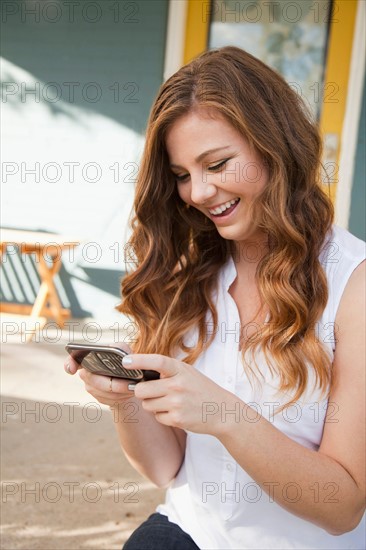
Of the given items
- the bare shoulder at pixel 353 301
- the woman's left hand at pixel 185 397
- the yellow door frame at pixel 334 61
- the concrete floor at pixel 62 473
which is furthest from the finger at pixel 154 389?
the yellow door frame at pixel 334 61

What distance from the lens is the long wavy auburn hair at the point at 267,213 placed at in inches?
63.4

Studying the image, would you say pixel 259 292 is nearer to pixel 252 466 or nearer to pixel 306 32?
pixel 252 466

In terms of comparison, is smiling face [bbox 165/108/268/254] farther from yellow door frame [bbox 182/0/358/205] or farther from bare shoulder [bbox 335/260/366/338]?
yellow door frame [bbox 182/0/358/205]

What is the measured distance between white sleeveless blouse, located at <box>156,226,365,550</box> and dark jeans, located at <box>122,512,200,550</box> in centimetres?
2

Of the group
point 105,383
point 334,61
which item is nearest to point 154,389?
point 105,383

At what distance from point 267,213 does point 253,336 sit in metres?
0.29

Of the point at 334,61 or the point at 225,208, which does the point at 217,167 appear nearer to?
the point at 225,208

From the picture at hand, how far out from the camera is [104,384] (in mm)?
1510

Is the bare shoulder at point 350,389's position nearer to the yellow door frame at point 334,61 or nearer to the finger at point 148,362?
the finger at point 148,362

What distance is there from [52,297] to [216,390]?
4015mm

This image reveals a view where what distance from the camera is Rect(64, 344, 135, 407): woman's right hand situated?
1.48 meters

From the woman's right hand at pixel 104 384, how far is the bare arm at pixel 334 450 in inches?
9.5

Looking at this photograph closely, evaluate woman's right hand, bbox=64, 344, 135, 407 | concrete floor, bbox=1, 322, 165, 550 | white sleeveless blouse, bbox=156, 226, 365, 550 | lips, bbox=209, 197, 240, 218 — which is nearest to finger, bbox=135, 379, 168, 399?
woman's right hand, bbox=64, 344, 135, 407

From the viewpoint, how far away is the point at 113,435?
352 centimetres
